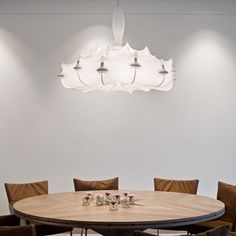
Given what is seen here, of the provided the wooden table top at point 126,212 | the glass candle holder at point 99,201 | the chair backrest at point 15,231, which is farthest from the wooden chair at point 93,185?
the chair backrest at point 15,231

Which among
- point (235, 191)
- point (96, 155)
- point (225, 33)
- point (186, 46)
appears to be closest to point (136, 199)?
point (235, 191)

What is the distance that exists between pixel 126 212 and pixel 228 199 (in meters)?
1.39

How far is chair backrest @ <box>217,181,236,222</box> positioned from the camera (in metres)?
4.20

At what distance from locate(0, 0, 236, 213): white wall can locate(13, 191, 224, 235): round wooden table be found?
5.34 feet

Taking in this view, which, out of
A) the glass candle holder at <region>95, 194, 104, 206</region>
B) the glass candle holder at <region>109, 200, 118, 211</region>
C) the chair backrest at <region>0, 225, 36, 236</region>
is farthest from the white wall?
the chair backrest at <region>0, 225, 36, 236</region>

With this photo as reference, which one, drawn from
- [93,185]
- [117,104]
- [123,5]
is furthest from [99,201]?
[123,5]

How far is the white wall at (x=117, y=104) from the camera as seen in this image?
5.74 meters

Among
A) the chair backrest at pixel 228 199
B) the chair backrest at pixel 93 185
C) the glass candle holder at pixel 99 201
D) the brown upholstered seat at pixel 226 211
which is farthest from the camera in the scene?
the chair backrest at pixel 93 185

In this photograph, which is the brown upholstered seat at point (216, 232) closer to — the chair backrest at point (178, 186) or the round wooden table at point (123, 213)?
the round wooden table at point (123, 213)

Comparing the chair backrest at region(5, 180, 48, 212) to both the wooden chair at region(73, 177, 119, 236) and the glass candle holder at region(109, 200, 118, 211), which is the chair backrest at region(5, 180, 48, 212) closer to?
the wooden chair at region(73, 177, 119, 236)

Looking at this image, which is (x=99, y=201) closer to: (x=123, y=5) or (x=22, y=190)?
(x=22, y=190)

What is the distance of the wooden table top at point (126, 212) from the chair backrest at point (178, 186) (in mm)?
628

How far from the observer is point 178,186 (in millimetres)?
4852

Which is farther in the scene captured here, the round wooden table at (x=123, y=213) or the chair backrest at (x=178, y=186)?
the chair backrest at (x=178, y=186)
